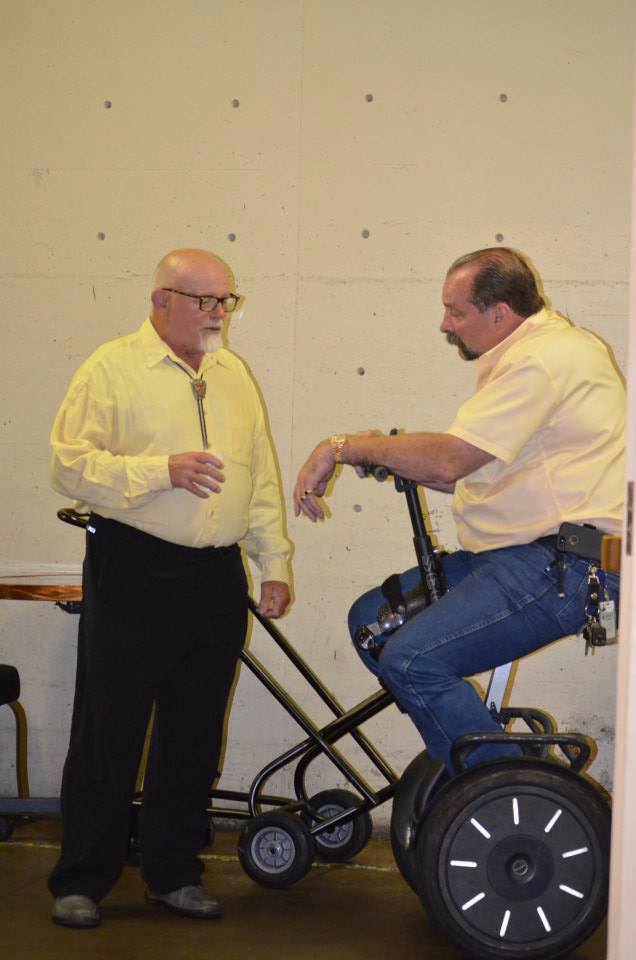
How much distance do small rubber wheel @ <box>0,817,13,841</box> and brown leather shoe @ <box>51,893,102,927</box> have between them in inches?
36.3

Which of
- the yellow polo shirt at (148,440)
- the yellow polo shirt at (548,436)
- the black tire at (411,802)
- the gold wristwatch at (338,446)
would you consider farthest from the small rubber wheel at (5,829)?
the yellow polo shirt at (548,436)

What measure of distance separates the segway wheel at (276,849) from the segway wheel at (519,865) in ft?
2.25

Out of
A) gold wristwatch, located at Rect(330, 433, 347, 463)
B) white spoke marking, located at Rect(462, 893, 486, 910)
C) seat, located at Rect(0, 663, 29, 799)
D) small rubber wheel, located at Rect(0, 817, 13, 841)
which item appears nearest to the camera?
white spoke marking, located at Rect(462, 893, 486, 910)

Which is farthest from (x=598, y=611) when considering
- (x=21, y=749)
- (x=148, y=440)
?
(x=21, y=749)

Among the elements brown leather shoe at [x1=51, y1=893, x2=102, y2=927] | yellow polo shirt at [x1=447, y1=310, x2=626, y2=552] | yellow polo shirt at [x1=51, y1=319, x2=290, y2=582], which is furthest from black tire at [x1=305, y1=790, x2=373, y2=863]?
yellow polo shirt at [x1=447, y1=310, x2=626, y2=552]

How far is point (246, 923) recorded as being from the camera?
283 centimetres

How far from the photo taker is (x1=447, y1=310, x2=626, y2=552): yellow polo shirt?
251 centimetres

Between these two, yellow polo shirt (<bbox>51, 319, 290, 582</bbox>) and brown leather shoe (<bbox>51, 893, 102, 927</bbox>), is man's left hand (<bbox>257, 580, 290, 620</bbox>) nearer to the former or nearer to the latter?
yellow polo shirt (<bbox>51, 319, 290, 582</bbox>)

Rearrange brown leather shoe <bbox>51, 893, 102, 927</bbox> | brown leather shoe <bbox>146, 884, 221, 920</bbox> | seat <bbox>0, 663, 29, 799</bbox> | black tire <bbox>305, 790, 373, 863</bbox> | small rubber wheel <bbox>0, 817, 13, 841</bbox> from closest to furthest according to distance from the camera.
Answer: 1. brown leather shoe <bbox>51, 893, 102, 927</bbox>
2. brown leather shoe <bbox>146, 884, 221, 920</bbox>
3. black tire <bbox>305, 790, 373, 863</bbox>
4. small rubber wheel <bbox>0, 817, 13, 841</bbox>
5. seat <bbox>0, 663, 29, 799</bbox>

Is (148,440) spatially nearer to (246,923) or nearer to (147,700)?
(147,700)

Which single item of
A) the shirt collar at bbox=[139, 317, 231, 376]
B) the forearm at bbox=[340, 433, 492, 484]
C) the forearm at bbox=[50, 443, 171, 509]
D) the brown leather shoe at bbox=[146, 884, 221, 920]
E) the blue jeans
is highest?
the shirt collar at bbox=[139, 317, 231, 376]

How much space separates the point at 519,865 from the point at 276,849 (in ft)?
2.87

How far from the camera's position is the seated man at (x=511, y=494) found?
8.26ft

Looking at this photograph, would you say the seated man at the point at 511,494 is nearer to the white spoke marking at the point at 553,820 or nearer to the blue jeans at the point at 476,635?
the blue jeans at the point at 476,635
